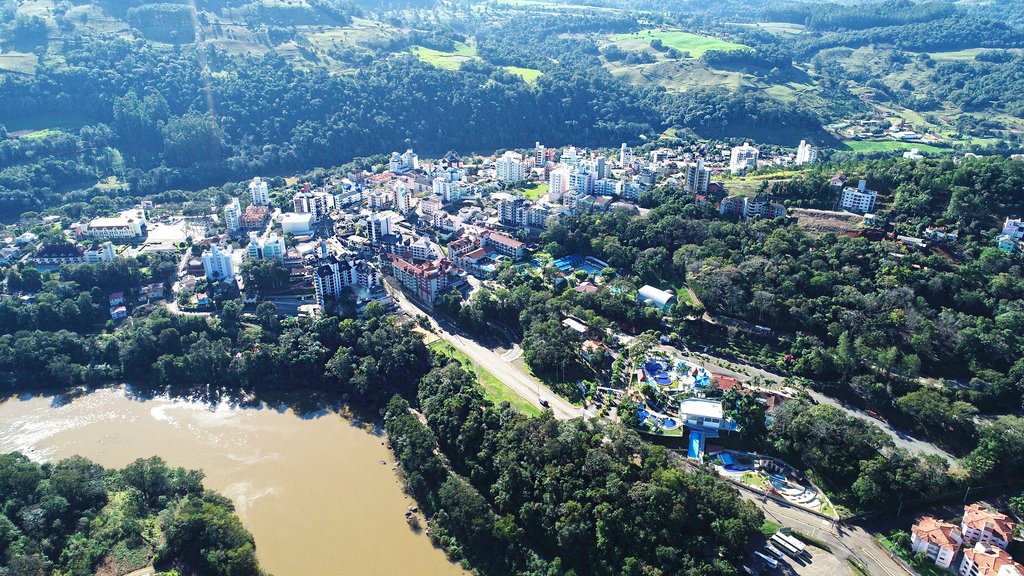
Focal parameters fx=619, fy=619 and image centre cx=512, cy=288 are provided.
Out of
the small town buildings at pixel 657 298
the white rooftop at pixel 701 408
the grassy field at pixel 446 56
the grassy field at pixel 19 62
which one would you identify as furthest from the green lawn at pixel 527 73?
the white rooftop at pixel 701 408

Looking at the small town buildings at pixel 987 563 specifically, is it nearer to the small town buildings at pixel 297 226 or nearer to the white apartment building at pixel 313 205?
the small town buildings at pixel 297 226

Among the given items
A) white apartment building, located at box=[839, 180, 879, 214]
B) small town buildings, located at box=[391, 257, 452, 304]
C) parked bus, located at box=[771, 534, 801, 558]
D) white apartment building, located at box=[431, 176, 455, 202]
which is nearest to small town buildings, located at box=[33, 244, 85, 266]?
small town buildings, located at box=[391, 257, 452, 304]

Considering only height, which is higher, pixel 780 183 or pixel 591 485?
pixel 780 183

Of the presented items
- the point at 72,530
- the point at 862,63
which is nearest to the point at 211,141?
the point at 72,530

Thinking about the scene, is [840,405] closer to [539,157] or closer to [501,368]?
[501,368]

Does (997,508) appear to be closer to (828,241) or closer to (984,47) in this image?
(828,241)

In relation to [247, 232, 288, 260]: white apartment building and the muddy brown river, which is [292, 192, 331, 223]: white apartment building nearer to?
[247, 232, 288, 260]: white apartment building
